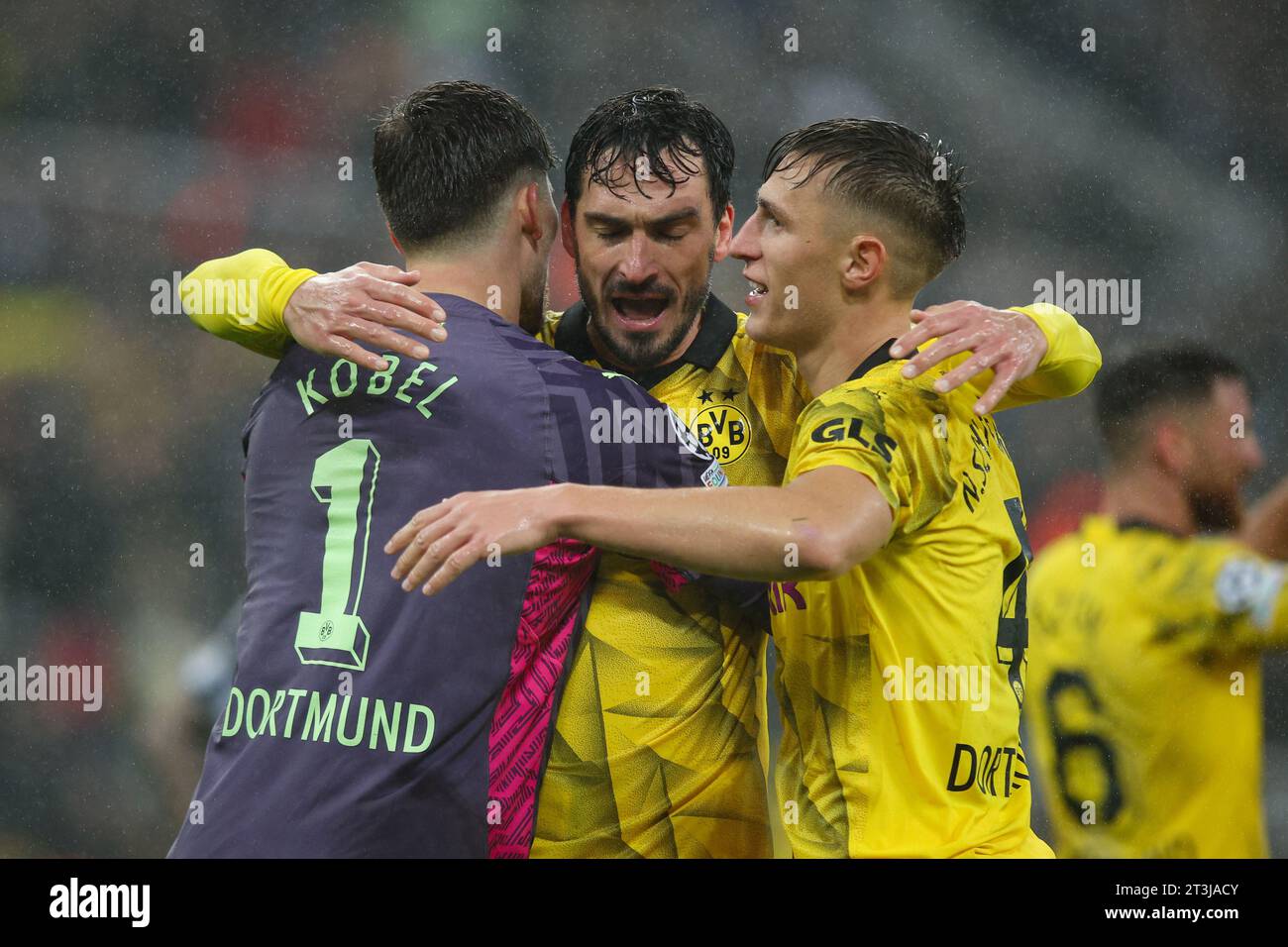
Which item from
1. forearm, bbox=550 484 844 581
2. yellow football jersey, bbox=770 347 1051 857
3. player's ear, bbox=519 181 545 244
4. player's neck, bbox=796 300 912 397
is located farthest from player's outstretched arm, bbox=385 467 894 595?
player's ear, bbox=519 181 545 244

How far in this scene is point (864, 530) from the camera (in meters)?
2.29

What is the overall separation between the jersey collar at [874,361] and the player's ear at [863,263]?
0.47 feet

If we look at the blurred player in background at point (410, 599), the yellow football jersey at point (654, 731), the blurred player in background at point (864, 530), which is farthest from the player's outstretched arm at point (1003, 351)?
the yellow football jersey at point (654, 731)

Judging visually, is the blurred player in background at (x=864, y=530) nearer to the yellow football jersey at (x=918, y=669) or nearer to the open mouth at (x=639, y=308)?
the yellow football jersey at (x=918, y=669)

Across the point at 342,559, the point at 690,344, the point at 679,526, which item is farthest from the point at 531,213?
the point at 679,526

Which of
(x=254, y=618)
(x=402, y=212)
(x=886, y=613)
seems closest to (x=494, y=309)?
(x=402, y=212)

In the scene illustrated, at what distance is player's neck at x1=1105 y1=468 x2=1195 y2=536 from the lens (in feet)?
15.0

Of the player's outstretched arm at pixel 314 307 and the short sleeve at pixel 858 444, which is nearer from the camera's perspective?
the short sleeve at pixel 858 444

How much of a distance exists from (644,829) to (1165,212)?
579cm

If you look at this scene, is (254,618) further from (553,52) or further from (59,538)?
(553,52)

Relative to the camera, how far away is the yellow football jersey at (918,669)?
260cm

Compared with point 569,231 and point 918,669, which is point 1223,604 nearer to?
point 918,669

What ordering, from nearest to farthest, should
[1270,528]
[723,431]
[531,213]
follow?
[531,213]
[723,431]
[1270,528]

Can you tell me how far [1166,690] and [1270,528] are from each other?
1323 millimetres
